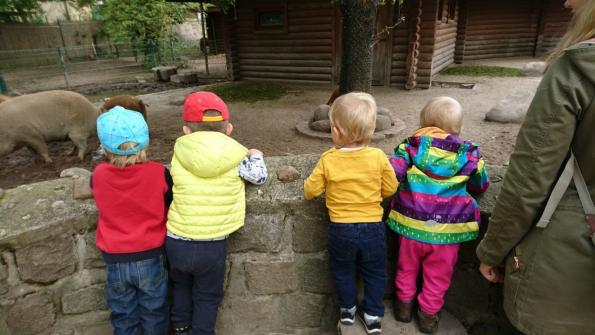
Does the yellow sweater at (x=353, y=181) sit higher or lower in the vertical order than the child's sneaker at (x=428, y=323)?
higher

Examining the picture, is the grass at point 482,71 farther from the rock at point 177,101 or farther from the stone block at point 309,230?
the stone block at point 309,230

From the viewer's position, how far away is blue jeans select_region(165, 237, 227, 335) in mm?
1767

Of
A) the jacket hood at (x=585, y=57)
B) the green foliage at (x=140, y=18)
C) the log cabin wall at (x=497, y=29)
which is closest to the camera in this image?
the jacket hood at (x=585, y=57)

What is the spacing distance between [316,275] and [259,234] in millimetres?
385

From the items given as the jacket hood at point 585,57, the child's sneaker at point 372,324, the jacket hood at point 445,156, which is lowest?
the child's sneaker at point 372,324

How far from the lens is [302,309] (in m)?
2.13

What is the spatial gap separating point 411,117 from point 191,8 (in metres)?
17.6

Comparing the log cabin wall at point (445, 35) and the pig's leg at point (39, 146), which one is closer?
the pig's leg at point (39, 146)

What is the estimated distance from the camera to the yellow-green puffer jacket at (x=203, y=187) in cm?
174

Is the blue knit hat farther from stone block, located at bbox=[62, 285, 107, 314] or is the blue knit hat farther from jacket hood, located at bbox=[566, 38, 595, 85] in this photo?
jacket hood, located at bbox=[566, 38, 595, 85]

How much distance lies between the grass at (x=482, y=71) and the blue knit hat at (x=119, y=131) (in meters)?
13.6

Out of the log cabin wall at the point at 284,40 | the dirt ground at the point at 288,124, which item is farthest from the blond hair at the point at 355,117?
the log cabin wall at the point at 284,40

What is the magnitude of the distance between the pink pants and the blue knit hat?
132 centimetres

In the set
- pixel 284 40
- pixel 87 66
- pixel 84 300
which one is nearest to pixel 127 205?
pixel 84 300
